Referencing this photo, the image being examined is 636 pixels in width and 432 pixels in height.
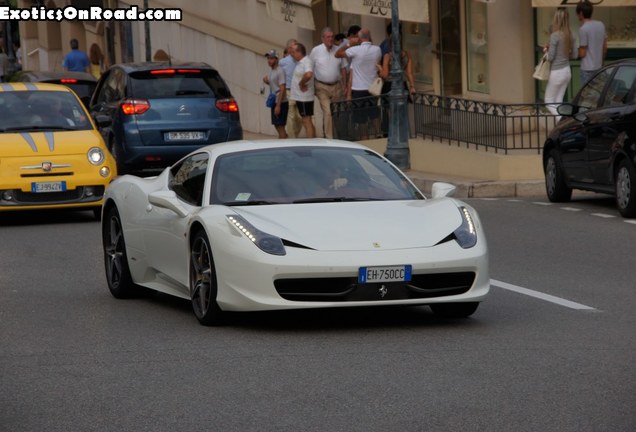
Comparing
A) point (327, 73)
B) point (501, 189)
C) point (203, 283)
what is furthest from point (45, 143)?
point (203, 283)

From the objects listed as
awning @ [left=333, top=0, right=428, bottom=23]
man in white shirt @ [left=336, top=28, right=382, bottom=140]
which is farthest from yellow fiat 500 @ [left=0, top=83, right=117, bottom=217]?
awning @ [left=333, top=0, right=428, bottom=23]

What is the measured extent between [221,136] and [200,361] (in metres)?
14.6

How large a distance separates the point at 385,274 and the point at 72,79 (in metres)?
21.1

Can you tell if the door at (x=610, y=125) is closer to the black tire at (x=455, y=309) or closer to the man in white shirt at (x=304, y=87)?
the black tire at (x=455, y=309)

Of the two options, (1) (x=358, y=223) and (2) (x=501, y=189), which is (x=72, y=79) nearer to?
(2) (x=501, y=189)

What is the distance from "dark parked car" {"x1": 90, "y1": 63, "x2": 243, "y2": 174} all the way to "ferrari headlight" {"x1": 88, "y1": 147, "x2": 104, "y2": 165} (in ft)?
14.8

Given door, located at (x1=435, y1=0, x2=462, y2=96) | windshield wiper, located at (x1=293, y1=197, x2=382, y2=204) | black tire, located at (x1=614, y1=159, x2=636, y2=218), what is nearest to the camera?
windshield wiper, located at (x1=293, y1=197, x2=382, y2=204)

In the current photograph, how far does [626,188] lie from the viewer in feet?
54.7

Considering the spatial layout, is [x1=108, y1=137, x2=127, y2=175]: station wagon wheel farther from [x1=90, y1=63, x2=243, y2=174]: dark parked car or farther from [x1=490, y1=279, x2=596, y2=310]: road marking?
[x1=490, y1=279, x2=596, y2=310]: road marking

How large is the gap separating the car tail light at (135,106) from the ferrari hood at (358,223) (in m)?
13.1

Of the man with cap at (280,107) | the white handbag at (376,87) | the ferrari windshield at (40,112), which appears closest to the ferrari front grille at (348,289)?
the ferrari windshield at (40,112)

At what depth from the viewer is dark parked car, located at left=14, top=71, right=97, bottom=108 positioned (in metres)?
29.3

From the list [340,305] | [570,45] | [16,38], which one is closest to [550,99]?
[570,45]

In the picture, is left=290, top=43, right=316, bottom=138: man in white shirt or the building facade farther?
the building facade
